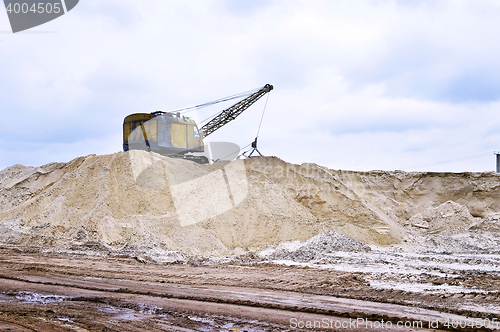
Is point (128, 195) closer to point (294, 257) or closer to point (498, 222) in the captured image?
point (294, 257)

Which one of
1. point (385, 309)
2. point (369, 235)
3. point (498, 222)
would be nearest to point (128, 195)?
point (369, 235)

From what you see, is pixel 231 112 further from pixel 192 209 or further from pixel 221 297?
pixel 221 297

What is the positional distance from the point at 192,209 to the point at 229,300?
9.09m

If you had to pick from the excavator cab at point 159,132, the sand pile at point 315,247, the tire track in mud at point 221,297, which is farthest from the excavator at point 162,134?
the tire track in mud at point 221,297

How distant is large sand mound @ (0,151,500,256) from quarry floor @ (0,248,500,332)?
4.18m

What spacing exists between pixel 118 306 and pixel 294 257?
20.9 ft

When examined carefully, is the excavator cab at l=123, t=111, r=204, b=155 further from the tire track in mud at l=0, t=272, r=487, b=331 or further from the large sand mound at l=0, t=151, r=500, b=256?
the tire track in mud at l=0, t=272, r=487, b=331

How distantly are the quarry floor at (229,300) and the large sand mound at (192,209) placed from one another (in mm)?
4182

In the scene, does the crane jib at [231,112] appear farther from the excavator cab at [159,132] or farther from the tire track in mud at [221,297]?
the tire track in mud at [221,297]

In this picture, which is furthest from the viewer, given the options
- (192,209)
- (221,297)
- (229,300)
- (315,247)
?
(192,209)

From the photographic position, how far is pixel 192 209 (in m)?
15.0

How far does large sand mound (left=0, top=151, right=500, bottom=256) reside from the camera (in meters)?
13.6

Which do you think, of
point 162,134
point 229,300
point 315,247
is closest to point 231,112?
point 162,134

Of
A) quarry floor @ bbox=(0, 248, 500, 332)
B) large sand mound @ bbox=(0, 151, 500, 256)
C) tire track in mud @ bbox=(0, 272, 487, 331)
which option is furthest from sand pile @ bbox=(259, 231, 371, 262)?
tire track in mud @ bbox=(0, 272, 487, 331)
